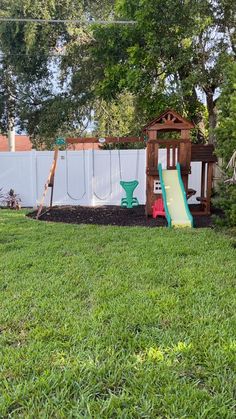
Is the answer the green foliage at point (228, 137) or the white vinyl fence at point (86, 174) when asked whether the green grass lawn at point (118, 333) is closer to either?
the green foliage at point (228, 137)

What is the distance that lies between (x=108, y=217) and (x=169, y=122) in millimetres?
2318

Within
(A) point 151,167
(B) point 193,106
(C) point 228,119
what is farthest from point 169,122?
(B) point 193,106

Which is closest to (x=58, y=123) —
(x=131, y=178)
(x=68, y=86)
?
(x=68, y=86)

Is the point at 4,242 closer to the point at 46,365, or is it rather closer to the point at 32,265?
the point at 32,265

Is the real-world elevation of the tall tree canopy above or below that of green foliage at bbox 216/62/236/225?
above

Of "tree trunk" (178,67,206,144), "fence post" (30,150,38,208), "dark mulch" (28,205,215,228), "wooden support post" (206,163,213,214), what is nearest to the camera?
"dark mulch" (28,205,215,228)

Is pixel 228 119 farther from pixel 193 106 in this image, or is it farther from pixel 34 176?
pixel 34 176

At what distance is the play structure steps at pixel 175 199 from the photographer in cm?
638

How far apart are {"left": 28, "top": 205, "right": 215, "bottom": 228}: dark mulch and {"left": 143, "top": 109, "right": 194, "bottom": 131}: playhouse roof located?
1.84m

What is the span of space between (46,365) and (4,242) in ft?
10.7

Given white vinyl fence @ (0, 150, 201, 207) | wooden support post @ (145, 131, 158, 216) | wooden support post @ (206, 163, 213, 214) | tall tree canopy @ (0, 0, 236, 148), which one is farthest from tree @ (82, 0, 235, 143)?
white vinyl fence @ (0, 150, 201, 207)

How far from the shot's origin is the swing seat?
880 cm

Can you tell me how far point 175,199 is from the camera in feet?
23.2

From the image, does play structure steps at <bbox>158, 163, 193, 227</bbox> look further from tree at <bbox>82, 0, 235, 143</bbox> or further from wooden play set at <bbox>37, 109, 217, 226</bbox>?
tree at <bbox>82, 0, 235, 143</bbox>
